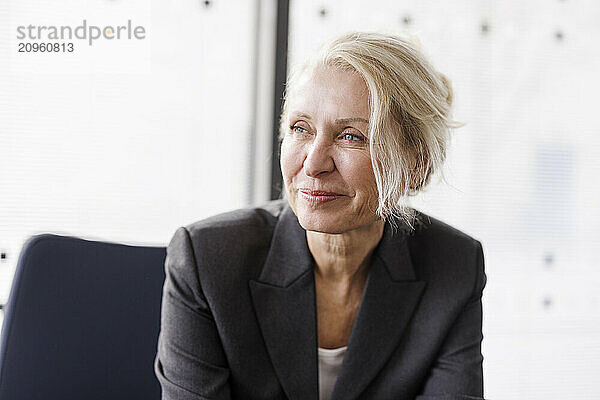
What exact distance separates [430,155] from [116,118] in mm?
993

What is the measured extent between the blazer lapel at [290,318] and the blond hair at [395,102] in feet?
0.67

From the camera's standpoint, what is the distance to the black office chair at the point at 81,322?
129cm

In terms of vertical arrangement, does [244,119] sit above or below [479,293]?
above

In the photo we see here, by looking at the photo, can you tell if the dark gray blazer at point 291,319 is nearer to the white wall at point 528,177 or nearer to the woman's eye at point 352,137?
the woman's eye at point 352,137

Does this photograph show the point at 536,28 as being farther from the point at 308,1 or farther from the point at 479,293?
the point at 479,293

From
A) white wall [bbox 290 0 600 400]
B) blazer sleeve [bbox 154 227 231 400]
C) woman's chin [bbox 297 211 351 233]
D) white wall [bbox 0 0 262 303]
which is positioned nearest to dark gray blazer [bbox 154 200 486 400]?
blazer sleeve [bbox 154 227 231 400]

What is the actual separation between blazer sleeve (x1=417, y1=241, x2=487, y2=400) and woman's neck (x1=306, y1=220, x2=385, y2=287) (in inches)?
8.7

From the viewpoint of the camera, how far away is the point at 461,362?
4.35ft

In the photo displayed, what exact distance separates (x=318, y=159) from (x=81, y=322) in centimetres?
60

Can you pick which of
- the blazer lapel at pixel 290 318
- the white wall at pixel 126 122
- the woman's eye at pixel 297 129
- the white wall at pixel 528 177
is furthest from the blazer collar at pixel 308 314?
the white wall at pixel 528 177

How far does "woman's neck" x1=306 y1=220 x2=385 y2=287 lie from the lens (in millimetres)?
1335

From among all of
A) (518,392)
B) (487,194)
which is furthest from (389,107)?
(518,392)

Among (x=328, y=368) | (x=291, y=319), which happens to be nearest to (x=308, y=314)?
(x=291, y=319)

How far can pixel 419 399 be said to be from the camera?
133cm
